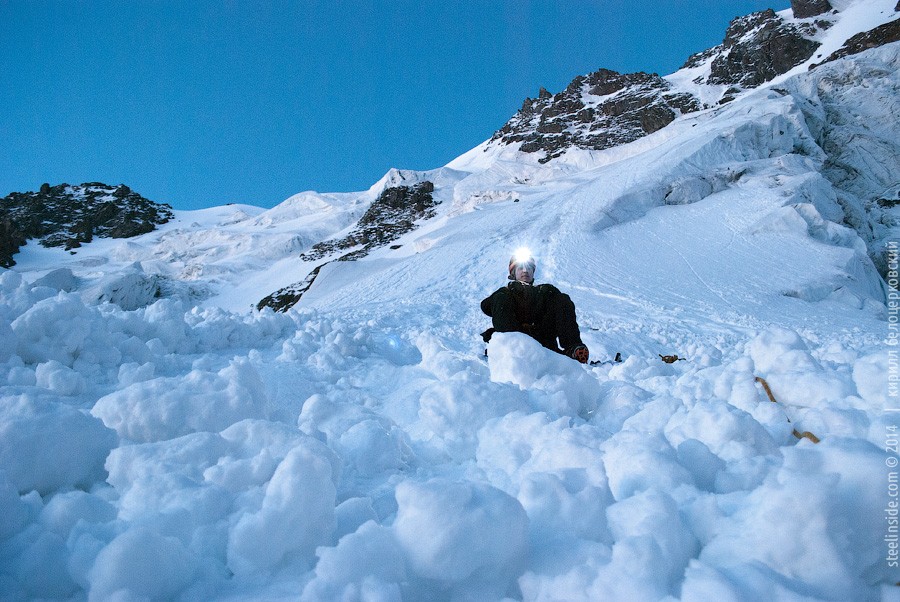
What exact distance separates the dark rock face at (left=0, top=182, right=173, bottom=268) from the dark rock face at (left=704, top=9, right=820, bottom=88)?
6846 cm

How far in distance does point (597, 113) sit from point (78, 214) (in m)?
65.0

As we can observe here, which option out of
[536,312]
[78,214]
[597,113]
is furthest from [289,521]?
[78,214]

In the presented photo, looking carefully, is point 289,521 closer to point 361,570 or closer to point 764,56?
point 361,570

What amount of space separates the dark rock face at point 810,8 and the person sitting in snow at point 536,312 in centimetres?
7573

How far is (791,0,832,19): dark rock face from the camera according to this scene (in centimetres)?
5662

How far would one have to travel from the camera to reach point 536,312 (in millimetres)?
4660

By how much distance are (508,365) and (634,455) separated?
4.36 ft

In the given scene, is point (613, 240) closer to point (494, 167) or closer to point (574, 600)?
point (574, 600)

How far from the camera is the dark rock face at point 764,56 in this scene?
49219 millimetres

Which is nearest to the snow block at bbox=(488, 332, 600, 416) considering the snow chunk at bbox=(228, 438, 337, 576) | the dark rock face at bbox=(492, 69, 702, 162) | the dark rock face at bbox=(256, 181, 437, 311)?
the snow chunk at bbox=(228, 438, 337, 576)

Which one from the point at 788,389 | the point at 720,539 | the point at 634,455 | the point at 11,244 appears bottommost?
the point at 788,389

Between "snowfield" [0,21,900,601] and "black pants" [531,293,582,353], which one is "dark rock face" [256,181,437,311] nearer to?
"black pants" [531,293,582,353]

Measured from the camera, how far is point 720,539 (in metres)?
1.17

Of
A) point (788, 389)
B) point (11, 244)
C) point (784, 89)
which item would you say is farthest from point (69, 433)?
point (11, 244)
